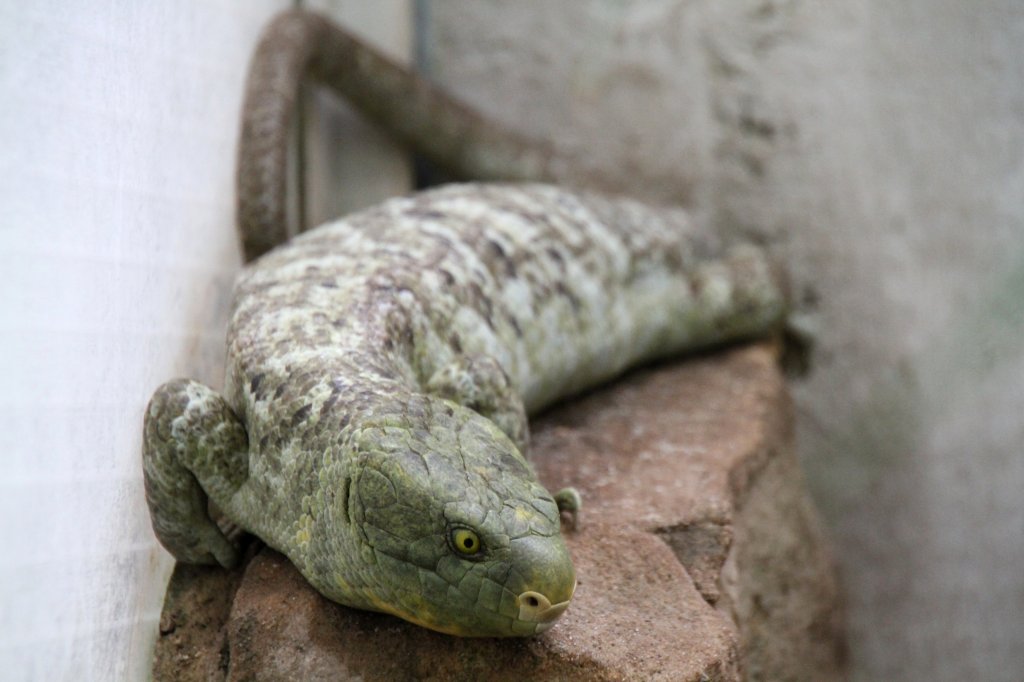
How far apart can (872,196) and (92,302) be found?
388cm

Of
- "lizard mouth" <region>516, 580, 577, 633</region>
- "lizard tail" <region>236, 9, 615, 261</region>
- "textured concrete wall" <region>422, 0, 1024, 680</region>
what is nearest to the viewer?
"lizard mouth" <region>516, 580, 577, 633</region>

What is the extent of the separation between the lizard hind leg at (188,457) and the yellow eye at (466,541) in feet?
2.69

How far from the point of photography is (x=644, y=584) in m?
2.89

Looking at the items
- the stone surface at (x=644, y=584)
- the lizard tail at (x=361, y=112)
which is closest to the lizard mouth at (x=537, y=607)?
the stone surface at (x=644, y=584)

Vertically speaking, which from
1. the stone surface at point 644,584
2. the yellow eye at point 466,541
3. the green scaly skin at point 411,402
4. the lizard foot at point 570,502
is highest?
the yellow eye at point 466,541

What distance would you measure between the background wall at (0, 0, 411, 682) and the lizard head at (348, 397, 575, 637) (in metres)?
0.67

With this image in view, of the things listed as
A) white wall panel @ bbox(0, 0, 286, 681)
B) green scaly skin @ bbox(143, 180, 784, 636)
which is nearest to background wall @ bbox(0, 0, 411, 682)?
white wall panel @ bbox(0, 0, 286, 681)

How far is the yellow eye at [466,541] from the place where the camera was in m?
2.29

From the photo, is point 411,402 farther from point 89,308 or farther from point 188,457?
point 89,308

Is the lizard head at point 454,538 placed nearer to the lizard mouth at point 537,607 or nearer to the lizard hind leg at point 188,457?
the lizard mouth at point 537,607

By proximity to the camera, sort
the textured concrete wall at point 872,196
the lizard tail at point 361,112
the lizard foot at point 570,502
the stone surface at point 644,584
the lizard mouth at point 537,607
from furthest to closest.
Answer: the textured concrete wall at point 872,196, the lizard tail at point 361,112, the lizard foot at point 570,502, the stone surface at point 644,584, the lizard mouth at point 537,607

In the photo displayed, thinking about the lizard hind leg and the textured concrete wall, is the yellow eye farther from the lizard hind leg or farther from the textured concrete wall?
the textured concrete wall

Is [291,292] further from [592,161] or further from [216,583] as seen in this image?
[592,161]

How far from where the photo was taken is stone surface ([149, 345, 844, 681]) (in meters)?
2.56
